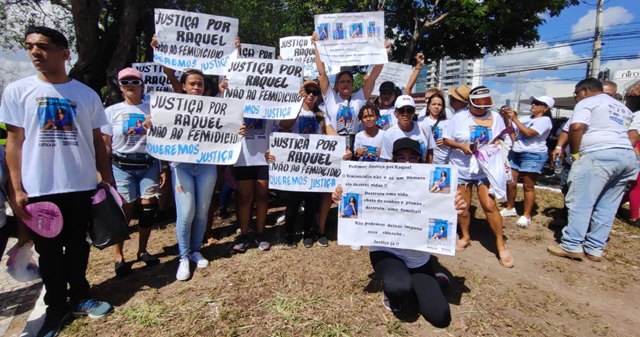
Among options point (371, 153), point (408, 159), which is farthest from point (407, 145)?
point (371, 153)

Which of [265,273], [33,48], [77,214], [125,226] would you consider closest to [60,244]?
[77,214]

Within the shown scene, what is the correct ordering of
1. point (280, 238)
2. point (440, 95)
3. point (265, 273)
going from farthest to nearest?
point (440, 95)
point (280, 238)
point (265, 273)

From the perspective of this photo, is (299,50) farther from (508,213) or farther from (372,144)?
(508,213)

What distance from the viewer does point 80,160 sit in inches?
113

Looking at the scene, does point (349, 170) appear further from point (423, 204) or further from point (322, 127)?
point (322, 127)

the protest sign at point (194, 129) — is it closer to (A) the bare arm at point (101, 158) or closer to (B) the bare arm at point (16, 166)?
(A) the bare arm at point (101, 158)

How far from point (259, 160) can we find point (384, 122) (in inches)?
78.5

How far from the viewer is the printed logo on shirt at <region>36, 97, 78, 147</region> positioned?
2.67 m

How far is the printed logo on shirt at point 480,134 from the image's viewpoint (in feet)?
13.8

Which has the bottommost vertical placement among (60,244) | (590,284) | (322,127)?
(590,284)

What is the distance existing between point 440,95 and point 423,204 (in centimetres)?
303

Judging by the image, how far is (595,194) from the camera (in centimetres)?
425

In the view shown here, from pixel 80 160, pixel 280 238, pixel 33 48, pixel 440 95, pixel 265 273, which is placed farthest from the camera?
pixel 440 95

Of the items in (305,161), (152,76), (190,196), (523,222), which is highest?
(152,76)
